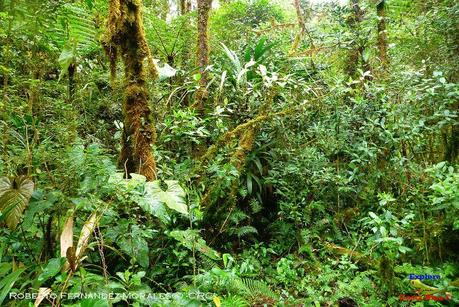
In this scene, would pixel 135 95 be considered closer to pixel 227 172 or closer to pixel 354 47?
pixel 227 172

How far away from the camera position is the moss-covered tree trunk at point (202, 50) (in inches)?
140

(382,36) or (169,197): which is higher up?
(382,36)

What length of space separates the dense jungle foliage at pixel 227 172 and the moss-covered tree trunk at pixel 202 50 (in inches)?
0.8

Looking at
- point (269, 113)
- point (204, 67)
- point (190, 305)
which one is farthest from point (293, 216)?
point (204, 67)

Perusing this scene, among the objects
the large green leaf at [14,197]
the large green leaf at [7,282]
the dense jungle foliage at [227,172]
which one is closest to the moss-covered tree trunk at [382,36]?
the dense jungle foliage at [227,172]

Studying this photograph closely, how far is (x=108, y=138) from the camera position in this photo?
359cm

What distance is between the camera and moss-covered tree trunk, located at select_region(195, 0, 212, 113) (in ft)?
11.7

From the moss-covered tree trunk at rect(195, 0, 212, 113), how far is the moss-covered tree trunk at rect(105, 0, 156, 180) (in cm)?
107

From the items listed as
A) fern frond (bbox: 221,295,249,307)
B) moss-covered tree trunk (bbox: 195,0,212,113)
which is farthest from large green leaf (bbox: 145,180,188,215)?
moss-covered tree trunk (bbox: 195,0,212,113)

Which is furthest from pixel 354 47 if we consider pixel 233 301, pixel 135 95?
pixel 233 301

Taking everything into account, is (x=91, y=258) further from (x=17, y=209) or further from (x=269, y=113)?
(x=269, y=113)

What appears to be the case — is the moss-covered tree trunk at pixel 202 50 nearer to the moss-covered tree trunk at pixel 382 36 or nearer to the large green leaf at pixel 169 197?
the large green leaf at pixel 169 197

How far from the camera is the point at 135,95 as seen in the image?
8.17 feet

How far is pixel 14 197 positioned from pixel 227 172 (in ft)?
4.58
